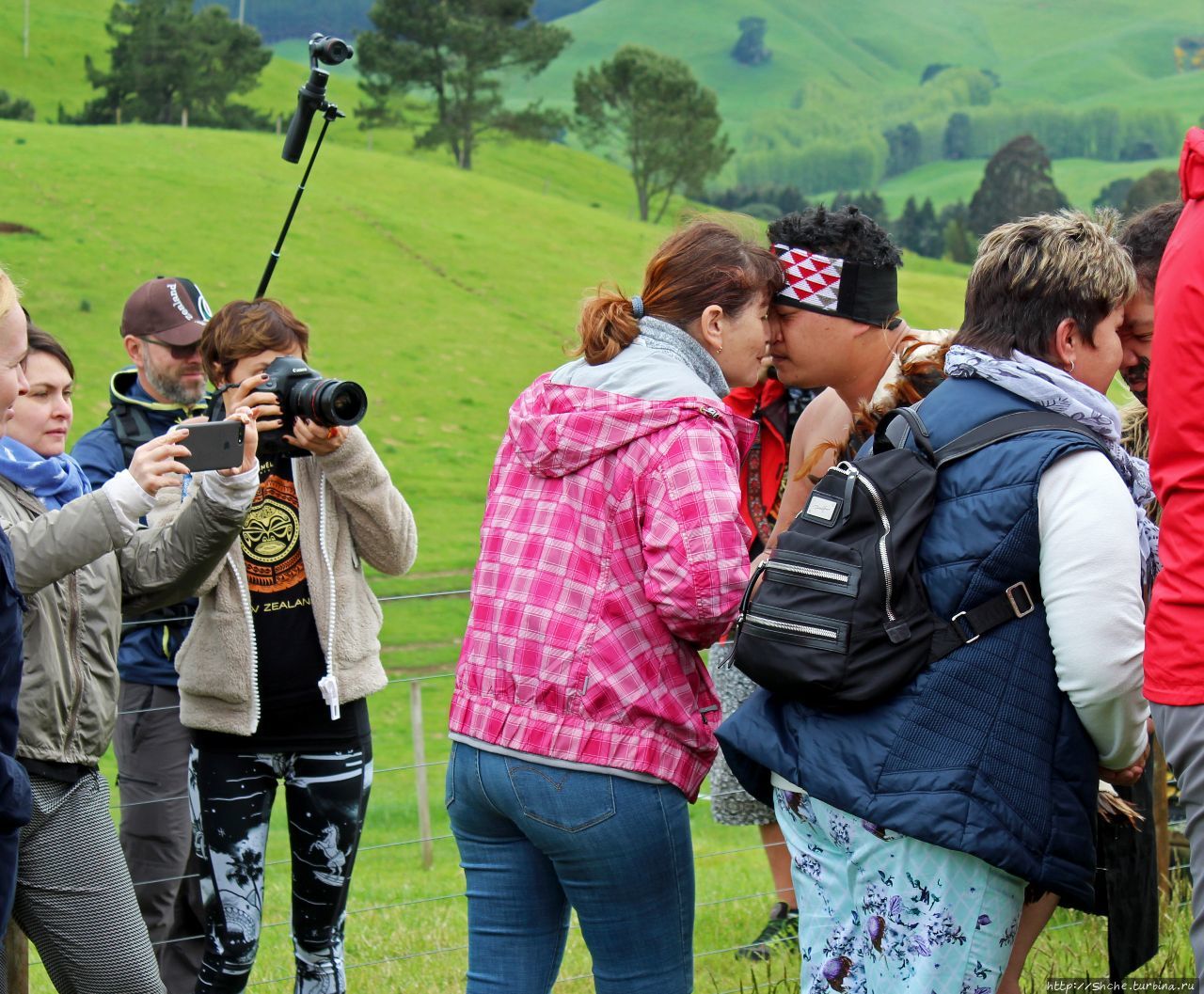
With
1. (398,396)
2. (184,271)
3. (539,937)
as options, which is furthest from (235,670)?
(184,271)

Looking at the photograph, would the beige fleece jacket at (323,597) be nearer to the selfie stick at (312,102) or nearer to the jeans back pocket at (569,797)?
the selfie stick at (312,102)

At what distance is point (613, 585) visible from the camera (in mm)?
2539

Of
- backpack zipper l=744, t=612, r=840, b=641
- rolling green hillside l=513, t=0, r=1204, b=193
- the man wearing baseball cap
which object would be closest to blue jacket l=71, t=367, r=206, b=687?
the man wearing baseball cap

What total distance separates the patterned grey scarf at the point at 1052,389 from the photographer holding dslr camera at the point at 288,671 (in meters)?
1.46

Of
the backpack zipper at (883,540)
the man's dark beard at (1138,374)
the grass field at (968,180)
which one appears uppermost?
the grass field at (968,180)

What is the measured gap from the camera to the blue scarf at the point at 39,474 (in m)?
2.97

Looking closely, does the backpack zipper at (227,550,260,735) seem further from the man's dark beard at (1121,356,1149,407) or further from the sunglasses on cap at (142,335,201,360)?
the man's dark beard at (1121,356,1149,407)

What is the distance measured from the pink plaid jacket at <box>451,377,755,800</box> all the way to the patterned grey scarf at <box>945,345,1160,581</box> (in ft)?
1.51

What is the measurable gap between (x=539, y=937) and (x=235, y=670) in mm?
1020

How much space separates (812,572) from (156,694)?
2588 millimetres

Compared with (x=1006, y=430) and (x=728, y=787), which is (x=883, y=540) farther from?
(x=728, y=787)

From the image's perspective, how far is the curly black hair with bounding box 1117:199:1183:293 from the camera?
10.2 ft

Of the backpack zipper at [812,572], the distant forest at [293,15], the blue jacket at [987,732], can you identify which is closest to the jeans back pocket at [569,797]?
the blue jacket at [987,732]

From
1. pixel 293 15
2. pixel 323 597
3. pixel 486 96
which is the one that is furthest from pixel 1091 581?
pixel 293 15
